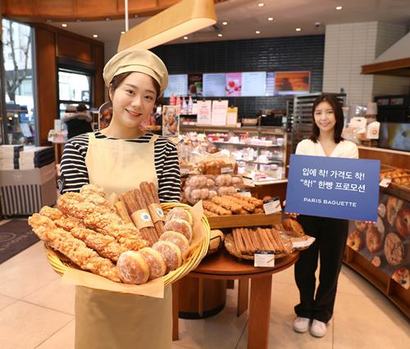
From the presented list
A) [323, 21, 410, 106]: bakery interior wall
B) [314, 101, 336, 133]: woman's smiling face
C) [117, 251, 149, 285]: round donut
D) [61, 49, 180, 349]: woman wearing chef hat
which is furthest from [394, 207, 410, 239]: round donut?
[323, 21, 410, 106]: bakery interior wall

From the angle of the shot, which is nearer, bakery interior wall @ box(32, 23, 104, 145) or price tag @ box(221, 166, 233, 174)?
price tag @ box(221, 166, 233, 174)

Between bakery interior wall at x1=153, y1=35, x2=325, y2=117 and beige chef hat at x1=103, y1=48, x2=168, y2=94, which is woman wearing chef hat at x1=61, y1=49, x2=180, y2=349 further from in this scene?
bakery interior wall at x1=153, y1=35, x2=325, y2=117

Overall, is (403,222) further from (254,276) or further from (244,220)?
(254,276)

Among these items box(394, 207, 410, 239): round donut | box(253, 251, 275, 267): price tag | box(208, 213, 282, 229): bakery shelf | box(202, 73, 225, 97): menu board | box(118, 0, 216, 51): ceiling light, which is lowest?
box(394, 207, 410, 239): round donut

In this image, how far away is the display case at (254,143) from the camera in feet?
14.5

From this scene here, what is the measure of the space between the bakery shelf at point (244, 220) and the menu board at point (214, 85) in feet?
25.2

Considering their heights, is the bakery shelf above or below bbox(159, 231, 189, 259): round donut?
below

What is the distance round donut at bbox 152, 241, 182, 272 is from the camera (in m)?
0.91

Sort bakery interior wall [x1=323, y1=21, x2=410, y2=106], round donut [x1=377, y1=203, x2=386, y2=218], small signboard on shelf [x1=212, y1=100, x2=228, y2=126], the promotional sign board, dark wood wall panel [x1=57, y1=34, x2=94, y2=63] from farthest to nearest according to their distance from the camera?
dark wood wall panel [x1=57, y1=34, x2=94, y2=63] < bakery interior wall [x1=323, y1=21, x2=410, y2=106] < small signboard on shelf [x1=212, y1=100, x2=228, y2=126] < round donut [x1=377, y1=203, x2=386, y2=218] < the promotional sign board

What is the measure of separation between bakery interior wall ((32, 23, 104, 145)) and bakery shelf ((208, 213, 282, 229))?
7.05m

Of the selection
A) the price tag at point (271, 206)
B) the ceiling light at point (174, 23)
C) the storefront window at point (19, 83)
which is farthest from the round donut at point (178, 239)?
the storefront window at point (19, 83)

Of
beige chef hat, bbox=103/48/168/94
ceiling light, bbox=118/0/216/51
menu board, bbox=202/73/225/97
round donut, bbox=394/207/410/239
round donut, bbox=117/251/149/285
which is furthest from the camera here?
menu board, bbox=202/73/225/97

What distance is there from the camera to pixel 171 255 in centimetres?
92

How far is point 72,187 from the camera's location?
1.23 meters
